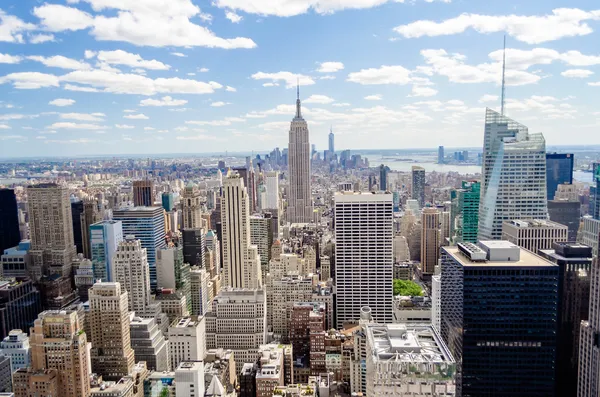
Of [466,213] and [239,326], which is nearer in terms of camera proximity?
[239,326]

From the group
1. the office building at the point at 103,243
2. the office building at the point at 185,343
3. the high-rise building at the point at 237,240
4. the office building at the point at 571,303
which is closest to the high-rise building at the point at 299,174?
the high-rise building at the point at 237,240

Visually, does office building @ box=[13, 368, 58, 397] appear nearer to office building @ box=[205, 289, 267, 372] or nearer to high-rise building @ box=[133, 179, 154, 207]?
office building @ box=[205, 289, 267, 372]

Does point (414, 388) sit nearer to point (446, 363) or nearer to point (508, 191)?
point (446, 363)

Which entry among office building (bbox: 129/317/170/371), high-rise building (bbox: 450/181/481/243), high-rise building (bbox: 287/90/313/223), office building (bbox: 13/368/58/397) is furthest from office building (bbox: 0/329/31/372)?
high-rise building (bbox: 287/90/313/223)

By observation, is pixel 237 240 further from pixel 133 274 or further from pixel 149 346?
pixel 149 346

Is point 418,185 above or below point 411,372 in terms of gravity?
above

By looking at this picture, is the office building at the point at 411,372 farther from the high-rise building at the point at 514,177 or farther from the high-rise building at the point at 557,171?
the high-rise building at the point at 557,171

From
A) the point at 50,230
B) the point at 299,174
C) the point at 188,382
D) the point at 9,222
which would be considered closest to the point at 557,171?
the point at 188,382
